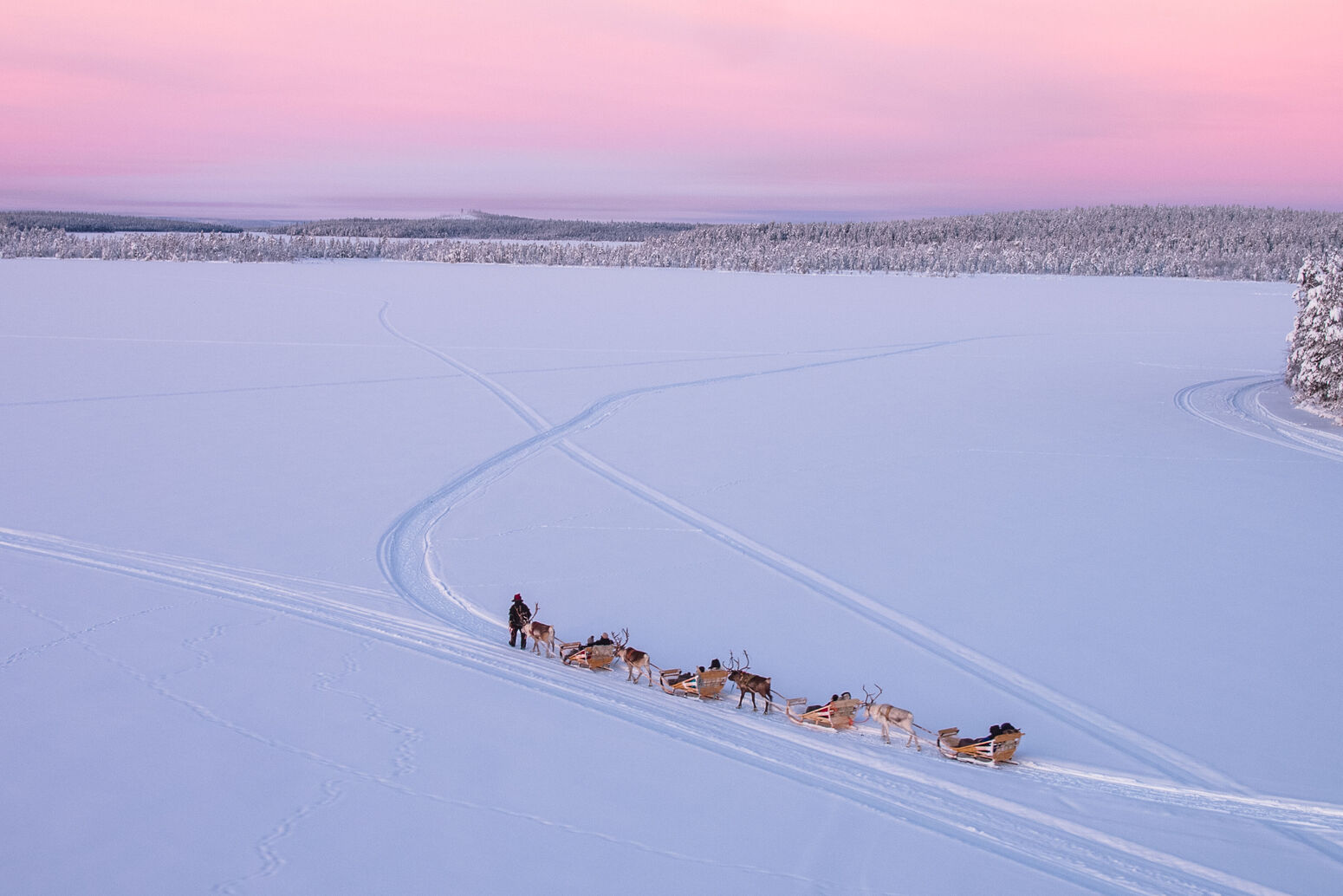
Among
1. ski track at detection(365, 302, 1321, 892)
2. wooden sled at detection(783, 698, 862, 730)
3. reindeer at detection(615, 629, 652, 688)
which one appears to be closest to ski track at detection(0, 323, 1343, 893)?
ski track at detection(365, 302, 1321, 892)

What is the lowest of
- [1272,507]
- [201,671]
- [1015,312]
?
[201,671]

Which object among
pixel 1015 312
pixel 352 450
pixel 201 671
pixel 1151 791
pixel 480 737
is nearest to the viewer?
pixel 1151 791

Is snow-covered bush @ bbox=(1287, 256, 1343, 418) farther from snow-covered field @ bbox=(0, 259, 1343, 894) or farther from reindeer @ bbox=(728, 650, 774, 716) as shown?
reindeer @ bbox=(728, 650, 774, 716)

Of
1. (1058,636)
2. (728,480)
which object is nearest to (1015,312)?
(728,480)

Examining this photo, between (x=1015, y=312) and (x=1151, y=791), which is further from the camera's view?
(x=1015, y=312)

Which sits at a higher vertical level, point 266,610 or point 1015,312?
point 1015,312

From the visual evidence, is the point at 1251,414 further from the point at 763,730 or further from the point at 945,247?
the point at 945,247

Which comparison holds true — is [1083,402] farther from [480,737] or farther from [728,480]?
[480,737]

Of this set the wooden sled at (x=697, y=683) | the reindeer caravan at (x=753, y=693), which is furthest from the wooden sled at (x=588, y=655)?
the wooden sled at (x=697, y=683)
